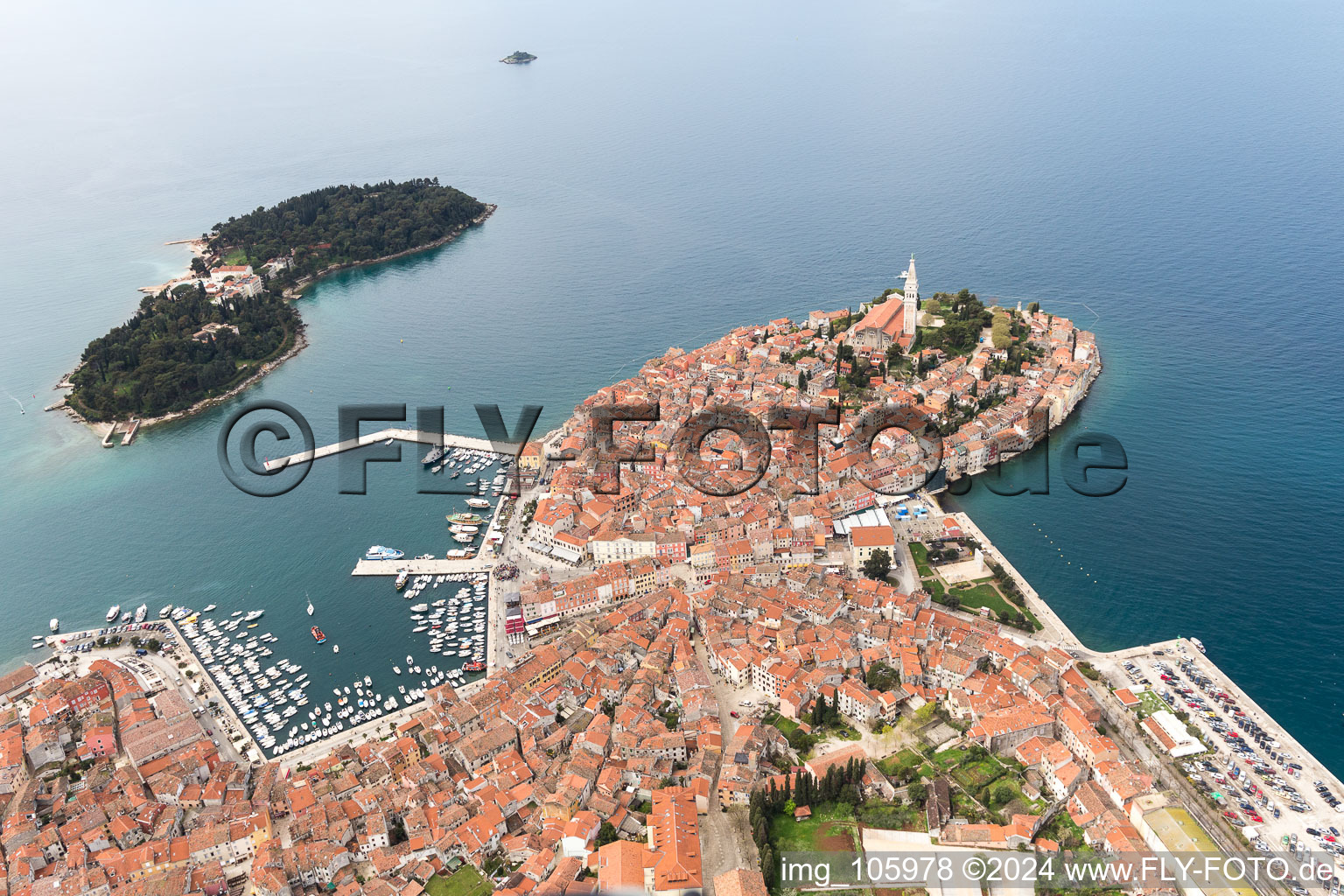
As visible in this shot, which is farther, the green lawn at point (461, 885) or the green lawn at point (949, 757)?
the green lawn at point (949, 757)

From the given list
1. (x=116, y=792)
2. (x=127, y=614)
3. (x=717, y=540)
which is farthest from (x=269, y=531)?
(x=717, y=540)

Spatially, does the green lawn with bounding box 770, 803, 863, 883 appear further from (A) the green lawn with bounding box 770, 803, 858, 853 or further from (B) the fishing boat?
(B) the fishing boat

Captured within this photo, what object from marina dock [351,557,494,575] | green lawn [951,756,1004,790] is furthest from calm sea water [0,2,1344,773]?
green lawn [951,756,1004,790]

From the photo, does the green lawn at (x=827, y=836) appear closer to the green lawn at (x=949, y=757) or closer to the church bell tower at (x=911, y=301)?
the green lawn at (x=949, y=757)

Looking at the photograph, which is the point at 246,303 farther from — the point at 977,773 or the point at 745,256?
the point at 977,773

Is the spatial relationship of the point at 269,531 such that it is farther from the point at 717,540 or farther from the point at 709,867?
the point at 709,867

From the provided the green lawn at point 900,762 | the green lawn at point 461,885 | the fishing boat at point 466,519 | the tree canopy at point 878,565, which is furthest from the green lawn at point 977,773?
the fishing boat at point 466,519
